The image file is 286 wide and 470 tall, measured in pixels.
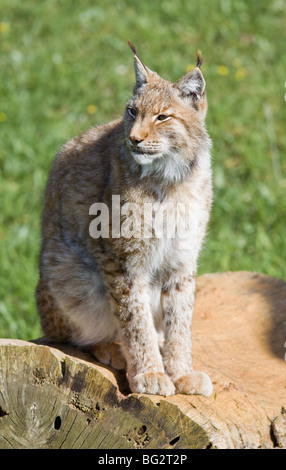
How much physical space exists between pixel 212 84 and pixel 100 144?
461cm

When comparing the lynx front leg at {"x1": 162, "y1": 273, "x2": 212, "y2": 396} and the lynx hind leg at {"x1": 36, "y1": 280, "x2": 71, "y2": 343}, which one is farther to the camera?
the lynx hind leg at {"x1": 36, "y1": 280, "x2": 71, "y2": 343}

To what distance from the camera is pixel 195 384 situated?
13.2 feet

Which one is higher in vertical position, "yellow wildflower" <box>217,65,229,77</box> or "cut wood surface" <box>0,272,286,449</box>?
"yellow wildflower" <box>217,65,229,77</box>

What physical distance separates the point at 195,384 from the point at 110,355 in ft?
2.28

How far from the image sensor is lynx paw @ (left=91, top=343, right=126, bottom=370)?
4.46 meters

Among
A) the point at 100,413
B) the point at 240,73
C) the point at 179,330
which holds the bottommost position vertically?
the point at 100,413

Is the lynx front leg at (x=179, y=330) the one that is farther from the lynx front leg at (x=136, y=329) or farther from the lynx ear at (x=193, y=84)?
the lynx ear at (x=193, y=84)

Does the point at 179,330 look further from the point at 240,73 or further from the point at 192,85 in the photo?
the point at 240,73

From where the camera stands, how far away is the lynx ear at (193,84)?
4.12 m

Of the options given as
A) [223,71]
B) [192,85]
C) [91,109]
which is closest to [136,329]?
[192,85]

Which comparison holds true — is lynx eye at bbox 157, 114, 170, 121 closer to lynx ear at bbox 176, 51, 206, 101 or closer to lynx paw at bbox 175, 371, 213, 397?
lynx ear at bbox 176, 51, 206, 101

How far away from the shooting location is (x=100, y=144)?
4.69 meters

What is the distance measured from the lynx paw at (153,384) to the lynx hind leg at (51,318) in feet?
2.22

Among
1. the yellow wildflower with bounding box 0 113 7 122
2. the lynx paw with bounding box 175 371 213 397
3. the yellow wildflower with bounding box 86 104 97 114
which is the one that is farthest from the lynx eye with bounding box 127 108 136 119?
the yellow wildflower with bounding box 0 113 7 122
